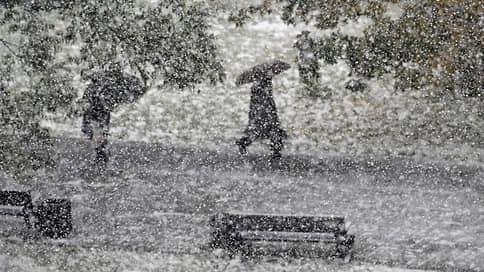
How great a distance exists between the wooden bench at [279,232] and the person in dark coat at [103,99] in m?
2.39

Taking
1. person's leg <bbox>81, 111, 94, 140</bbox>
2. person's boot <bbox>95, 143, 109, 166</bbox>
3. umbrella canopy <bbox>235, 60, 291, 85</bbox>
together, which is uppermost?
umbrella canopy <bbox>235, 60, 291, 85</bbox>

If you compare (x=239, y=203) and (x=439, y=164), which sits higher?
(x=439, y=164)

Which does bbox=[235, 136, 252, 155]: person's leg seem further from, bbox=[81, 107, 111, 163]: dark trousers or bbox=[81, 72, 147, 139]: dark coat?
bbox=[81, 107, 111, 163]: dark trousers

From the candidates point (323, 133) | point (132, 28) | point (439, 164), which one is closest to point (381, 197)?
point (439, 164)

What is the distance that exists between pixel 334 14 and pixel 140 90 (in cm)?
283

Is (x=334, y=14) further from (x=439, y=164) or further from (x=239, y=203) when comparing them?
(x=439, y=164)

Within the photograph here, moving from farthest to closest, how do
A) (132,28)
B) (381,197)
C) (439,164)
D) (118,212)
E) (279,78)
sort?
(279,78), (439,164), (381,197), (118,212), (132,28)

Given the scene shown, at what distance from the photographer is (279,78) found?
10.5 meters

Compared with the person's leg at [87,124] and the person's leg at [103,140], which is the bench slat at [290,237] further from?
the person's leg at [87,124]

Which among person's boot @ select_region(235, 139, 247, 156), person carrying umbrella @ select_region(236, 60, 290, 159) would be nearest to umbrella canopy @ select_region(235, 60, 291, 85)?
person carrying umbrella @ select_region(236, 60, 290, 159)

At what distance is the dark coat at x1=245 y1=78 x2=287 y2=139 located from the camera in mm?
7219

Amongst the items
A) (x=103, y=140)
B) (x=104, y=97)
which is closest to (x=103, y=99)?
(x=104, y=97)

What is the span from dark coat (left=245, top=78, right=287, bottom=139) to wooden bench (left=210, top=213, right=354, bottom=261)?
210 cm

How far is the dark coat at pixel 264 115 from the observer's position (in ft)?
23.7
